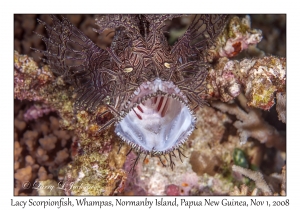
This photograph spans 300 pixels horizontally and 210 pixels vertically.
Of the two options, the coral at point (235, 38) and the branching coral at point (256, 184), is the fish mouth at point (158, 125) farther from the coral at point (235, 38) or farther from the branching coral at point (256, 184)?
the branching coral at point (256, 184)

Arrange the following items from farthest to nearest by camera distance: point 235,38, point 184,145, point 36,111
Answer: point 36,111 → point 184,145 → point 235,38

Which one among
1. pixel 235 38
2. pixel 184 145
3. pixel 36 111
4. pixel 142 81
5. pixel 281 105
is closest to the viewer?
pixel 142 81

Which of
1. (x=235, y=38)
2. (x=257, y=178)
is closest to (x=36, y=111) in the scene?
(x=235, y=38)

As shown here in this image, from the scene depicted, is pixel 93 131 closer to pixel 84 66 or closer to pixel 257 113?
pixel 84 66

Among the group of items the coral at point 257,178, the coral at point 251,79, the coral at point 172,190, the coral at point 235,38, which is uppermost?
the coral at point 235,38

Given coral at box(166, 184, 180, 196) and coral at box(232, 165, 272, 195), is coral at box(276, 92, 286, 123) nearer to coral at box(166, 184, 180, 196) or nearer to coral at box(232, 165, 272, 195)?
coral at box(232, 165, 272, 195)

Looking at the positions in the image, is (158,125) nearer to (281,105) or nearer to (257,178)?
(281,105)

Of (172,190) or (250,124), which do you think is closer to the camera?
(172,190)

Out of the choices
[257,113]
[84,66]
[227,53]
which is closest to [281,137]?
[257,113]

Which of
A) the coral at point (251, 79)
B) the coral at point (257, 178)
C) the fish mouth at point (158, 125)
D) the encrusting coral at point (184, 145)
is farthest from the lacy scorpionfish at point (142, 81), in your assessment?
the coral at point (257, 178)
